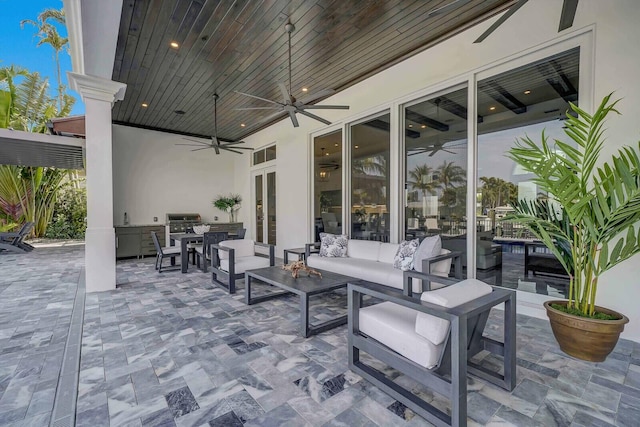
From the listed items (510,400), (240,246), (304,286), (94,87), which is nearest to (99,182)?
(94,87)

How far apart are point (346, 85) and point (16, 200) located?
438 inches

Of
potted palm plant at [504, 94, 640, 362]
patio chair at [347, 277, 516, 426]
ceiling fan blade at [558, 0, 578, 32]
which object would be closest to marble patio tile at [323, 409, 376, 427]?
patio chair at [347, 277, 516, 426]

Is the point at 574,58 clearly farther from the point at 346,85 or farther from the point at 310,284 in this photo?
the point at 310,284

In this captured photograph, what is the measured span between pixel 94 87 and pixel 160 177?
4.17 m

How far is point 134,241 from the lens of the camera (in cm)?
718

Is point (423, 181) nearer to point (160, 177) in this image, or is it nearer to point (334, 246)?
point (334, 246)

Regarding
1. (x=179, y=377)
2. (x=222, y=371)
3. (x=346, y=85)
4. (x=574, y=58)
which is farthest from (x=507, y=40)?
(x=179, y=377)

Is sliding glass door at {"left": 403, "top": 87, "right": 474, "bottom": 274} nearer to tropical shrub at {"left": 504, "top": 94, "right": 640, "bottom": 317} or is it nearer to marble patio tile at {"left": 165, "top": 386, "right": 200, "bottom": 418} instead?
tropical shrub at {"left": 504, "top": 94, "right": 640, "bottom": 317}

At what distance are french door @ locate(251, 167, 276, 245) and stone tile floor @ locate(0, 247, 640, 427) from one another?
457 centimetres

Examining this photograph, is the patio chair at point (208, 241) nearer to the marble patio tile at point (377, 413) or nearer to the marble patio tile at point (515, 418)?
the marble patio tile at point (377, 413)

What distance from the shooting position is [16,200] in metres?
9.05

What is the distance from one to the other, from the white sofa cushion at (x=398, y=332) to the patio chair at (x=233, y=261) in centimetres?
263

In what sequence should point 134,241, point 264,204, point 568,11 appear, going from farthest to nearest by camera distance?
1. point 264,204
2. point 134,241
3. point 568,11

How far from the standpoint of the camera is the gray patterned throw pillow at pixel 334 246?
4922 mm
